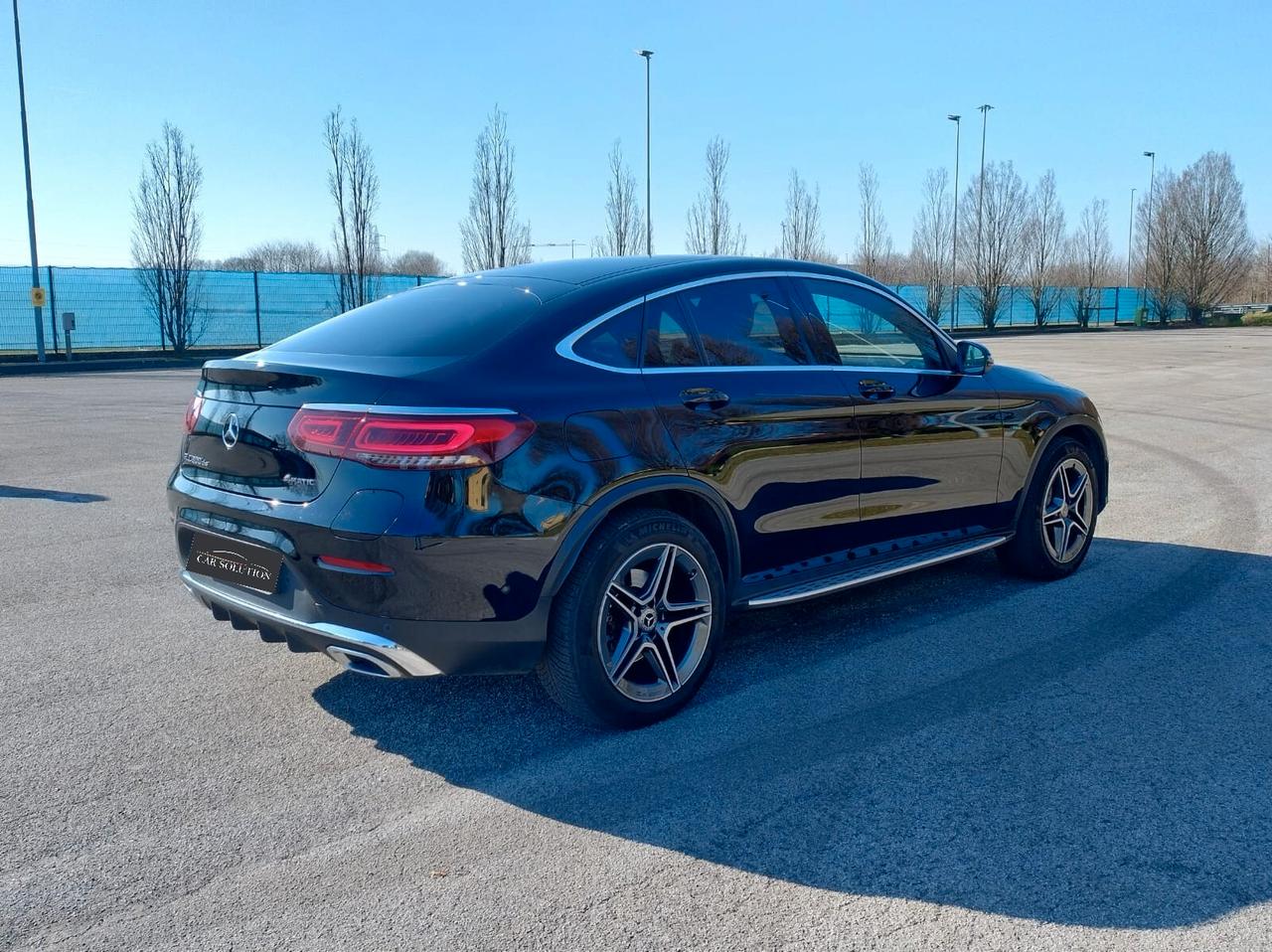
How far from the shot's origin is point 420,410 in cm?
338

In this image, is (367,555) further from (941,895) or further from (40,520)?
(40,520)

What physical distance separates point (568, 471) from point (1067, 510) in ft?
11.5

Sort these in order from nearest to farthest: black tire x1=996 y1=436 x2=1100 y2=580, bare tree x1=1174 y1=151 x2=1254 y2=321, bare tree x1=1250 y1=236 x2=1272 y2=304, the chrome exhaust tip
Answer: the chrome exhaust tip, black tire x1=996 y1=436 x2=1100 y2=580, bare tree x1=1174 y1=151 x2=1254 y2=321, bare tree x1=1250 y1=236 x2=1272 y2=304

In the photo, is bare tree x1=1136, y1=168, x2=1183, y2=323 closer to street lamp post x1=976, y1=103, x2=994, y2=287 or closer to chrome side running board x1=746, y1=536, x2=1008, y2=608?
street lamp post x1=976, y1=103, x2=994, y2=287

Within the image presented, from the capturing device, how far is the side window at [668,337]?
4047mm

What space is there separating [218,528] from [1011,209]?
58.1m

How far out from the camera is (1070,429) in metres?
5.99

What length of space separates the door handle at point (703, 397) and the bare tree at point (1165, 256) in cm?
6863

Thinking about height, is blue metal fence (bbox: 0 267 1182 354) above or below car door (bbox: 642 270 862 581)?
above

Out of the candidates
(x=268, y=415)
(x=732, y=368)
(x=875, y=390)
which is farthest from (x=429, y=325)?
(x=875, y=390)

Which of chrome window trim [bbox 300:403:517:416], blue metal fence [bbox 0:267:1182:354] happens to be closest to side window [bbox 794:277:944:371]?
chrome window trim [bbox 300:403:517:416]

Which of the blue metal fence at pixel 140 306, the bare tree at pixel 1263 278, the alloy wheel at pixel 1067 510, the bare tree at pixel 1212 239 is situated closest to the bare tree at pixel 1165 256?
the bare tree at pixel 1212 239

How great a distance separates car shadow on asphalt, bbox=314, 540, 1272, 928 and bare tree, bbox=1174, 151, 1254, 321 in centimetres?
6836

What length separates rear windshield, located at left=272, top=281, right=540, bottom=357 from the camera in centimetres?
377
